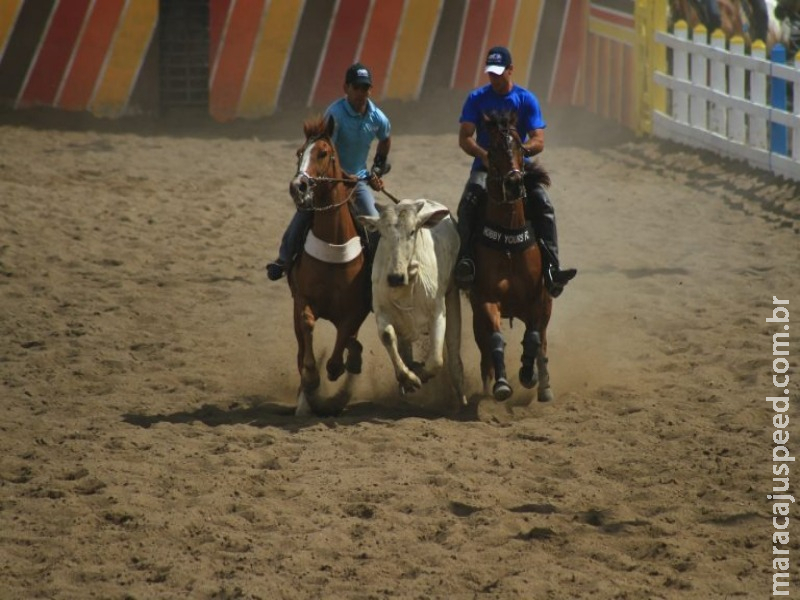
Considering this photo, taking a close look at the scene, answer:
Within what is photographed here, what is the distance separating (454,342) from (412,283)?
80 centimetres

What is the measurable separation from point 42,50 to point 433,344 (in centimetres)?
1177

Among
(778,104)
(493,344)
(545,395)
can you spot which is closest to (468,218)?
(493,344)

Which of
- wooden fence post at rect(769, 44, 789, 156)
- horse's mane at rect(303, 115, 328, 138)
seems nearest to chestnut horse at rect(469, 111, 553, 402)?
horse's mane at rect(303, 115, 328, 138)

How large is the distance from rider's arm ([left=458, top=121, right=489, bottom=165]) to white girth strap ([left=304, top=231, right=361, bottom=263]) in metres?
1.00

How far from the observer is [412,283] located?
9188 millimetres

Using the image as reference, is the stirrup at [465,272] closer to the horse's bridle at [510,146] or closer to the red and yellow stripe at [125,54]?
the horse's bridle at [510,146]

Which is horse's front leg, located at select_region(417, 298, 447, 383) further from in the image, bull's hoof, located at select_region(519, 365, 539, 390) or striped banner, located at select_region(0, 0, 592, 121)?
striped banner, located at select_region(0, 0, 592, 121)

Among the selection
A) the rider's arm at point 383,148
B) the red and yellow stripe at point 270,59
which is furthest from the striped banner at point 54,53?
the rider's arm at point 383,148

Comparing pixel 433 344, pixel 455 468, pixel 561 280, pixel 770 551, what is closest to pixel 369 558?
pixel 455 468

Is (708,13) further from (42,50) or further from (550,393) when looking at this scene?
(550,393)

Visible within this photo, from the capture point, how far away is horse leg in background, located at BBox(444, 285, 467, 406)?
9727mm

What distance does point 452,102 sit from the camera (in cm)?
2098

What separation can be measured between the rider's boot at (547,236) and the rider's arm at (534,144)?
311 mm

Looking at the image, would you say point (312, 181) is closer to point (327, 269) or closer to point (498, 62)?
point (327, 269)
